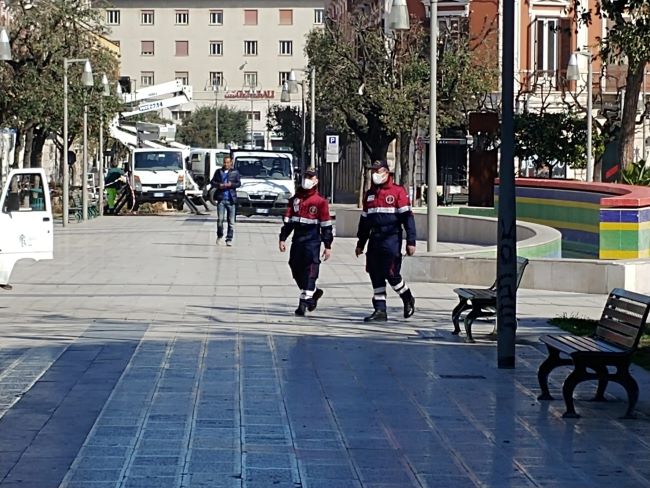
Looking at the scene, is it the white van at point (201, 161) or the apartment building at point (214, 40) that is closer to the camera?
the white van at point (201, 161)

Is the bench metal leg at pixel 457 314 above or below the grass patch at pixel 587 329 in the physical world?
above

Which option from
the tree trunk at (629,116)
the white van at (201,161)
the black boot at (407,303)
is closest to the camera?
the black boot at (407,303)

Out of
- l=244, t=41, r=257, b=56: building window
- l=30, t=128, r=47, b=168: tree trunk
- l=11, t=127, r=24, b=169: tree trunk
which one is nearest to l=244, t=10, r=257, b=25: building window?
l=244, t=41, r=257, b=56: building window

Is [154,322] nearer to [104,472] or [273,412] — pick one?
[273,412]

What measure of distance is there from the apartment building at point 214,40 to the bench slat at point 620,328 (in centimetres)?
9389

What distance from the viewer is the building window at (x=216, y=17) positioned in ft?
343

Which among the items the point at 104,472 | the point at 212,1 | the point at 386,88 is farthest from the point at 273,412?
the point at 212,1

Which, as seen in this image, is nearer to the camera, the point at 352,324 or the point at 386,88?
the point at 352,324

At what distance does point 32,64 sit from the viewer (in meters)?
41.6

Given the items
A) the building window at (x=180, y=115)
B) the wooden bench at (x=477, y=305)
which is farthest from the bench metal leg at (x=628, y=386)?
the building window at (x=180, y=115)

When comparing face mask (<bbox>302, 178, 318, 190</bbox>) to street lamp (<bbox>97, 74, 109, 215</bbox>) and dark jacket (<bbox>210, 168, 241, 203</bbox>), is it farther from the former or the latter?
street lamp (<bbox>97, 74, 109, 215</bbox>)

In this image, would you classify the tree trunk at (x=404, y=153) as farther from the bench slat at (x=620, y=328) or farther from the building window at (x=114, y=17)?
the building window at (x=114, y=17)

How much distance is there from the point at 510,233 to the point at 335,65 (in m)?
33.7

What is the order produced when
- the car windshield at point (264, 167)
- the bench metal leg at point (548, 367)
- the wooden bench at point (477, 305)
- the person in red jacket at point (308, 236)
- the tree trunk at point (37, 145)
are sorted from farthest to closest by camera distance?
the tree trunk at point (37, 145), the car windshield at point (264, 167), the person in red jacket at point (308, 236), the wooden bench at point (477, 305), the bench metal leg at point (548, 367)
